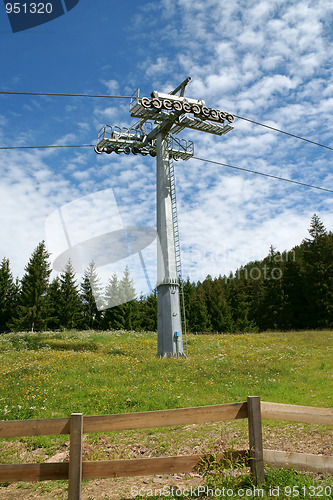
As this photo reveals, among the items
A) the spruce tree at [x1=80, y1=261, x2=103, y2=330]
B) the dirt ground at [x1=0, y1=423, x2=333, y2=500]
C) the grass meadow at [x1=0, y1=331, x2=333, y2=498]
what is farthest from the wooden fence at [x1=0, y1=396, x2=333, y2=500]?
the spruce tree at [x1=80, y1=261, x2=103, y2=330]

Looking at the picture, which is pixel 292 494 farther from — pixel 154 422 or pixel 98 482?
pixel 98 482

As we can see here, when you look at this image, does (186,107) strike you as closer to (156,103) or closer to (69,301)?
(156,103)

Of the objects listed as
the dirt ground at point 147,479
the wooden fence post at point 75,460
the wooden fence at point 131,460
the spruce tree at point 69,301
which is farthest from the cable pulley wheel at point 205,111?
the spruce tree at point 69,301

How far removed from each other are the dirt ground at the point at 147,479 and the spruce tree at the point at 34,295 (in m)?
55.4

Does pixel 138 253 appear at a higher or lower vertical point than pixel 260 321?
higher

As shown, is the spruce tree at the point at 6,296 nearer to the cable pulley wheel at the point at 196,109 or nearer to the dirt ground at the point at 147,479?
the cable pulley wheel at the point at 196,109

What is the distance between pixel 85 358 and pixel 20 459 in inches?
472

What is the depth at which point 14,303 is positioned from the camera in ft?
216

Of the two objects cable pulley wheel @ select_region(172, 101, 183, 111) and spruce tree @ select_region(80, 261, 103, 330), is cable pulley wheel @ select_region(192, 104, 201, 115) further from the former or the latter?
spruce tree @ select_region(80, 261, 103, 330)

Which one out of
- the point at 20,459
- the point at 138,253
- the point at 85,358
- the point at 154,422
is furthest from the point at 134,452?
the point at 138,253

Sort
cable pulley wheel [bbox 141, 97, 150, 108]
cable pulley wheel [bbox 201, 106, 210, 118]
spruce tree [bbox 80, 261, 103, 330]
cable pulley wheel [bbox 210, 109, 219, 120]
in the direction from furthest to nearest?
spruce tree [bbox 80, 261, 103, 330]
cable pulley wheel [bbox 210, 109, 219, 120]
cable pulley wheel [bbox 201, 106, 210, 118]
cable pulley wheel [bbox 141, 97, 150, 108]

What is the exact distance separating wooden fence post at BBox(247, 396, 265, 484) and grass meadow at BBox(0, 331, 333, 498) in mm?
2613

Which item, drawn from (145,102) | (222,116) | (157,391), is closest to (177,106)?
(145,102)

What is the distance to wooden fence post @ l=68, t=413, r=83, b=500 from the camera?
5.50m
